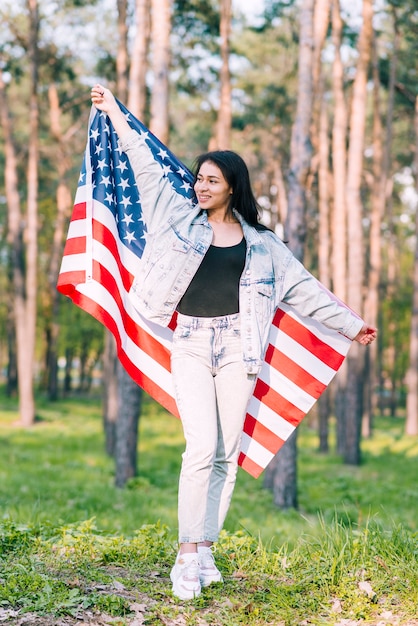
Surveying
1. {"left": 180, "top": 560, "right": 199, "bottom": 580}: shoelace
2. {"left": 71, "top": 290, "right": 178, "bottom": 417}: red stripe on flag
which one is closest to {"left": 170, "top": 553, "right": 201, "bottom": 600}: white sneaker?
{"left": 180, "top": 560, "right": 199, "bottom": 580}: shoelace

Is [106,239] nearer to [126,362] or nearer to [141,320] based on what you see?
[141,320]

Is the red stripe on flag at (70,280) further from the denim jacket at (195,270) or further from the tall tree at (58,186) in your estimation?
the tall tree at (58,186)

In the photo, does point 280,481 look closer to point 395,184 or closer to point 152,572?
point 152,572

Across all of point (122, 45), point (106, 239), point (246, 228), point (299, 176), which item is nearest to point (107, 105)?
point (106, 239)

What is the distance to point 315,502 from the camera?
13.0 meters

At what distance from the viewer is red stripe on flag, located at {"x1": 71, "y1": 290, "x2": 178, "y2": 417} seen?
18.2 ft

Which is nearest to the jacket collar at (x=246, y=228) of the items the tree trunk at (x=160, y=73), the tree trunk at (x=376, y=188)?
the tree trunk at (x=160, y=73)

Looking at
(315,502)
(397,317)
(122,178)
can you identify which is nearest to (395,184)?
(397,317)

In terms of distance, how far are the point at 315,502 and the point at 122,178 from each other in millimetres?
8606

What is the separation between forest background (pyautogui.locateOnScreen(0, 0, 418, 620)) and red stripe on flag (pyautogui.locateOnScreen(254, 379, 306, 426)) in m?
5.59

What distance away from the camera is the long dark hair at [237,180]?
15.6 ft

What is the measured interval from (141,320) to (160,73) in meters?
8.41

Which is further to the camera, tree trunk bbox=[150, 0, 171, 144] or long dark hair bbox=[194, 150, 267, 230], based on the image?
tree trunk bbox=[150, 0, 171, 144]

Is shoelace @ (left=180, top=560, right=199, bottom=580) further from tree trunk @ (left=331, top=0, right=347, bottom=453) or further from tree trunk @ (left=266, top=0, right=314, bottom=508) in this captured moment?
tree trunk @ (left=331, top=0, right=347, bottom=453)
